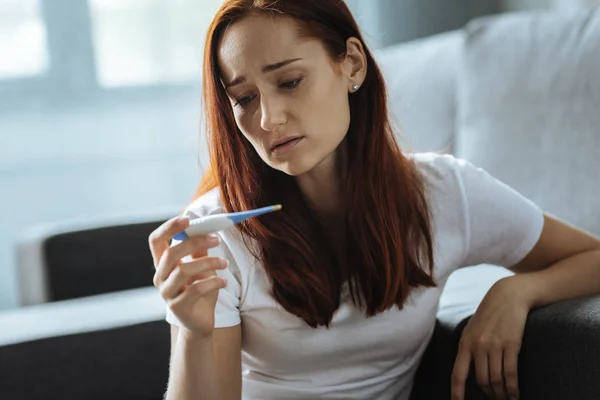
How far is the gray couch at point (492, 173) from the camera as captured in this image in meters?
0.98

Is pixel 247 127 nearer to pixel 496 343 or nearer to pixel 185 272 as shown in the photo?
pixel 185 272

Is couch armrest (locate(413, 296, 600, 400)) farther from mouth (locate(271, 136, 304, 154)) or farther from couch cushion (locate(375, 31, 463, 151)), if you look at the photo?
couch cushion (locate(375, 31, 463, 151))

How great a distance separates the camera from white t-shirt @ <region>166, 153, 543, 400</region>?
1064mm

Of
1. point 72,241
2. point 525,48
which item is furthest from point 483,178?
point 72,241

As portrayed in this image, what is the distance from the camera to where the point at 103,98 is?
2.64 meters

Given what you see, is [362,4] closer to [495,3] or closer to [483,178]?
[495,3]

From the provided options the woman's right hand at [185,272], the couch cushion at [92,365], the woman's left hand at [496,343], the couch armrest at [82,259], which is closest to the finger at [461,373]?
the woman's left hand at [496,343]

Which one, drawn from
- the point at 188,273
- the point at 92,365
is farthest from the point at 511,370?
the point at 92,365

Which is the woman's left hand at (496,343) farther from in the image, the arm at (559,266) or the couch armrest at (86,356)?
the couch armrest at (86,356)

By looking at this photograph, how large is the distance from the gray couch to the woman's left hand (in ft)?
0.05

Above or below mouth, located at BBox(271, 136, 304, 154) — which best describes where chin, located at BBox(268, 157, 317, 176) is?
below

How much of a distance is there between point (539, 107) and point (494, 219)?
51 cm

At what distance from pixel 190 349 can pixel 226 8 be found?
41 centimetres

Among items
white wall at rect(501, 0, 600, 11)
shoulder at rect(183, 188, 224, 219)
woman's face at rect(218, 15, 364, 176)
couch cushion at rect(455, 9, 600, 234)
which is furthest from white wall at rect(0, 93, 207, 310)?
woman's face at rect(218, 15, 364, 176)
